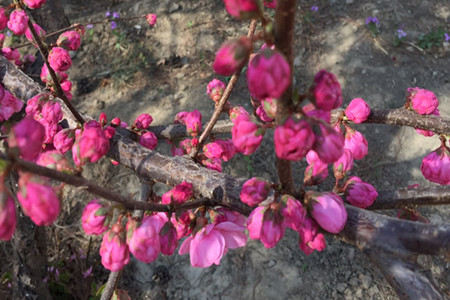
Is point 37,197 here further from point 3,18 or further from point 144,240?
point 3,18

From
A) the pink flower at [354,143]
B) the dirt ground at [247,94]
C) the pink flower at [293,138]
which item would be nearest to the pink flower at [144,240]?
the pink flower at [293,138]

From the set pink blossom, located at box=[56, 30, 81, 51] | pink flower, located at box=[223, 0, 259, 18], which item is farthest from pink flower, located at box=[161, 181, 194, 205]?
pink blossom, located at box=[56, 30, 81, 51]

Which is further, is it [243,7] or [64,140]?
[64,140]

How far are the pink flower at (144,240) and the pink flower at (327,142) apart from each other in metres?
0.47

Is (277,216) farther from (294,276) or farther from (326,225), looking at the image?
(294,276)

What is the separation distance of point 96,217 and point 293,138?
53 centimetres

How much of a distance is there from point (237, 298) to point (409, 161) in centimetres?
214

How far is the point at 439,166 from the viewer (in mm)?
1540

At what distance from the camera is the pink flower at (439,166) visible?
1.53 metres

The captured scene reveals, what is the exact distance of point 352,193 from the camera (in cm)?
117

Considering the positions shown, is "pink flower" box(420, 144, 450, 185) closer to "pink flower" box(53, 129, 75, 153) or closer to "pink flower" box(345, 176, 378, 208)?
"pink flower" box(345, 176, 378, 208)

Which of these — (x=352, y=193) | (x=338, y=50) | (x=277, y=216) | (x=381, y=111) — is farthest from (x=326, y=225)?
(x=338, y=50)

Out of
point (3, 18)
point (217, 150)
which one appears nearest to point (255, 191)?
point (217, 150)

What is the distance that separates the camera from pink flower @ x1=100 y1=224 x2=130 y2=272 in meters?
1.01
